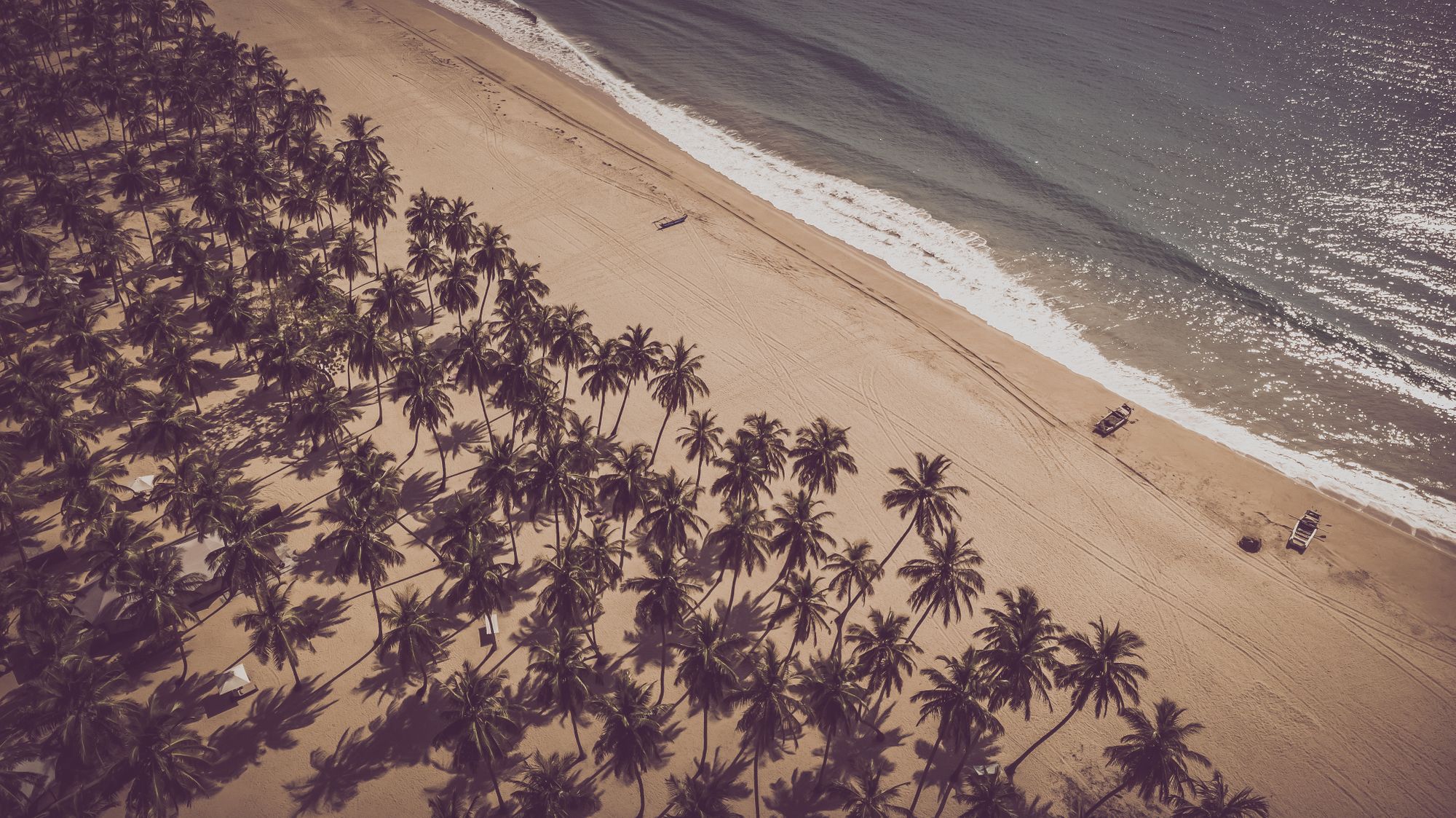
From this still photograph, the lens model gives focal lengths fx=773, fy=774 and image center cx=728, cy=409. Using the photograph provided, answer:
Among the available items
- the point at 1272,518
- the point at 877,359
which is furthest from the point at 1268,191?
the point at 877,359

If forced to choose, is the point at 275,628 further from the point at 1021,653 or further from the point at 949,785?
the point at 1021,653

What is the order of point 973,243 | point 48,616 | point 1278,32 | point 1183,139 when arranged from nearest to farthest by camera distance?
point 48,616 → point 973,243 → point 1183,139 → point 1278,32

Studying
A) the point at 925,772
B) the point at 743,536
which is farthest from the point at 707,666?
the point at 925,772

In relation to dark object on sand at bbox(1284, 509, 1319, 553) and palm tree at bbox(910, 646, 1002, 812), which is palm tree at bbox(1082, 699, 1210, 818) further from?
dark object on sand at bbox(1284, 509, 1319, 553)

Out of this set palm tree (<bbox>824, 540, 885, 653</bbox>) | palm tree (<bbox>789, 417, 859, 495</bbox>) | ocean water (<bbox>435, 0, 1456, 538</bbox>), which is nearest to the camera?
palm tree (<bbox>824, 540, 885, 653</bbox>)

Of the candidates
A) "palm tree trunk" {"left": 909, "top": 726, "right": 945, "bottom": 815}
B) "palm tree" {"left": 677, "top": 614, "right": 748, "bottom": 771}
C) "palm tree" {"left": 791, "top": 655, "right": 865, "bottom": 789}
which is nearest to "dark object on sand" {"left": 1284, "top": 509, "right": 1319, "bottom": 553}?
"palm tree trunk" {"left": 909, "top": 726, "right": 945, "bottom": 815}

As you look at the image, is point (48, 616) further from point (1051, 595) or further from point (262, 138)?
point (262, 138)
